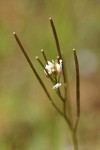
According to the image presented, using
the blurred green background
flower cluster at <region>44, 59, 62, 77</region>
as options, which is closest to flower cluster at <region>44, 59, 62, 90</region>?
flower cluster at <region>44, 59, 62, 77</region>

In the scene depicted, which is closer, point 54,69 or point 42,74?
point 54,69

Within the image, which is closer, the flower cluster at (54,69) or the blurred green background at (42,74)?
the flower cluster at (54,69)

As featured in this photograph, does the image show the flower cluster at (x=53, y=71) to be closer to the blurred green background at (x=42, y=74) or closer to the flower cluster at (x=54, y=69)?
the flower cluster at (x=54, y=69)

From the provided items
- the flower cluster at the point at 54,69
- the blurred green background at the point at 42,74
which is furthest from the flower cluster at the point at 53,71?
the blurred green background at the point at 42,74

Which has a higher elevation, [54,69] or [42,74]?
[42,74]

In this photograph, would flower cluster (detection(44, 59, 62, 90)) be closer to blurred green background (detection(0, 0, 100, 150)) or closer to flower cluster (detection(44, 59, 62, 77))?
flower cluster (detection(44, 59, 62, 77))

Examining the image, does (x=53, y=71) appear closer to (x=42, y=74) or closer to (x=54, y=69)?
(x=54, y=69)

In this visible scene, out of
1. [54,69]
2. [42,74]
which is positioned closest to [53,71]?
[54,69]

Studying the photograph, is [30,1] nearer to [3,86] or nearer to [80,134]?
[3,86]
